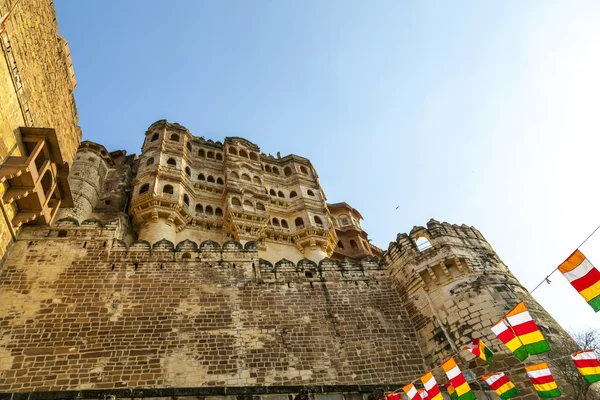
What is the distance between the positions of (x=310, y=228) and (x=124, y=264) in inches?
517

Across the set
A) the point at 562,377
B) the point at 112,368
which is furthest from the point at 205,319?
the point at 562,377

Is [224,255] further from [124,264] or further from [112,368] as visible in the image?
[112,368]

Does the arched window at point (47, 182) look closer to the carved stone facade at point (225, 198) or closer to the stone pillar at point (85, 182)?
the stone pillar at point (85, 182)

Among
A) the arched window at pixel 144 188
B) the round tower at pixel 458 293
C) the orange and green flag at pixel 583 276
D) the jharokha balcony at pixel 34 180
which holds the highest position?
the arched window at pixel 144 188

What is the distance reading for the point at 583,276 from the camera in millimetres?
6141

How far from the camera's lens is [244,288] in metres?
11.9

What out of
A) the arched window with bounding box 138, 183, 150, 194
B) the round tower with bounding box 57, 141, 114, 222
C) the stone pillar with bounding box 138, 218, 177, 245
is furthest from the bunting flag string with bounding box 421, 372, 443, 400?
the arched window with bounding box 138, 183, 150, 194

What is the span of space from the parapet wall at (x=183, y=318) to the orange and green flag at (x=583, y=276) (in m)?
5.77

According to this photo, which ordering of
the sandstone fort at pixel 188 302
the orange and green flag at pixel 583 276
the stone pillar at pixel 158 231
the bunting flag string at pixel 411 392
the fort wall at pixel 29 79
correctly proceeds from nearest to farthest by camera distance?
the orange and green flag at pixel 583 276 < the bunting flag string at pixel 411 392 < the sandstone fort at pixel 188 302 < the fort wall at pixel 29 79 < the stone pillar at pixel 158 231

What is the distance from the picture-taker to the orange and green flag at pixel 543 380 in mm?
7285

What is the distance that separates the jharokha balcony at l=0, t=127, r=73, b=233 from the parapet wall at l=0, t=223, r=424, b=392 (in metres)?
0.83

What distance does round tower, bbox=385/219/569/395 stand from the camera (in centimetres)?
1018

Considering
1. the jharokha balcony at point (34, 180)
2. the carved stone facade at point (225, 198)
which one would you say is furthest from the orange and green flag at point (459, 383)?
the carved stone facade at point (225, 198)

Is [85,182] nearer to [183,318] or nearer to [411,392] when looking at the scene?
[183,318]
